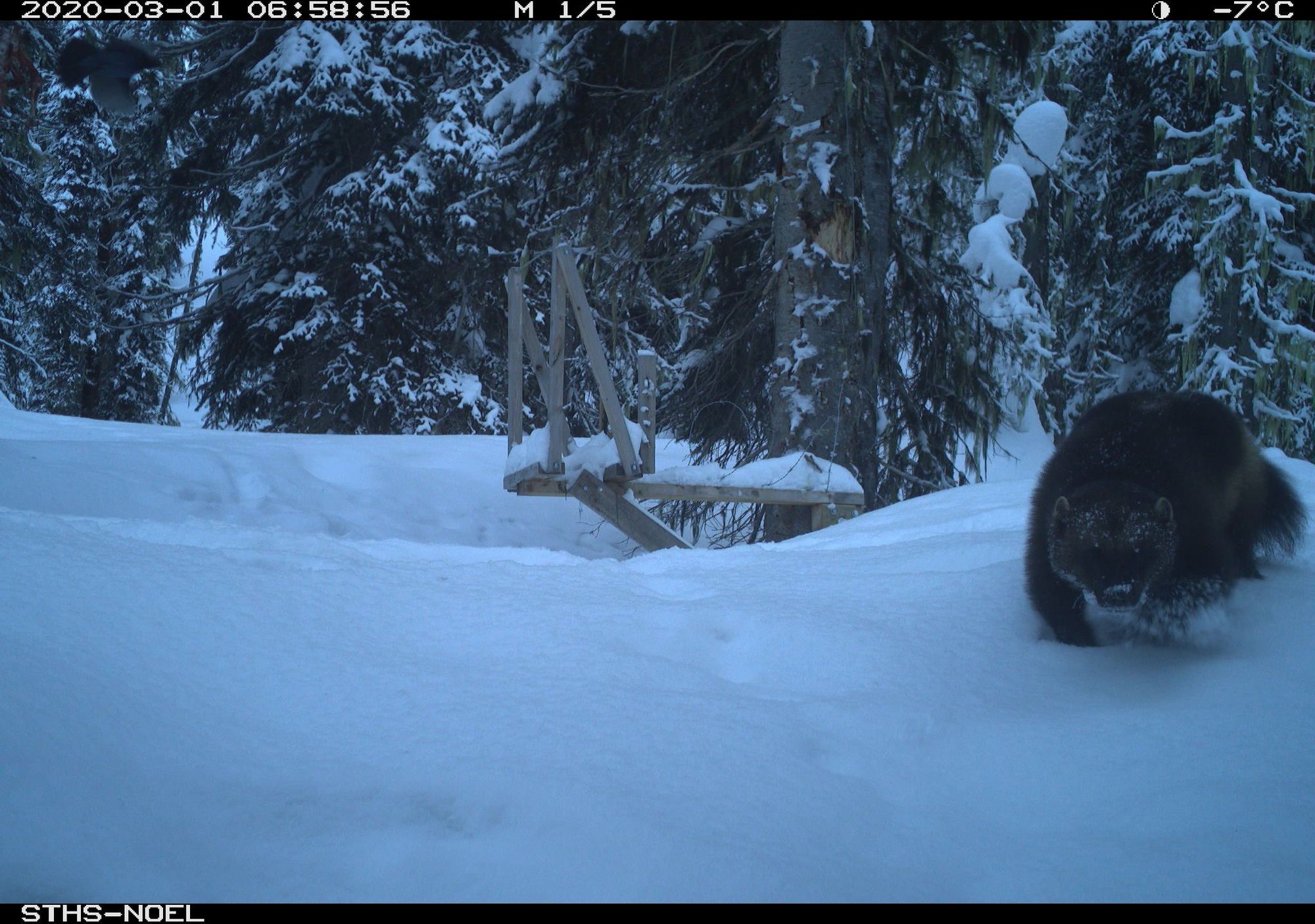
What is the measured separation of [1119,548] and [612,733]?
1894 millimetres

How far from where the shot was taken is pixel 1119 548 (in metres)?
2.94

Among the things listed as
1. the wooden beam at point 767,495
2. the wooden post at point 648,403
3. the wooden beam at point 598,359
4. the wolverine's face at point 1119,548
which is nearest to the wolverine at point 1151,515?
the wolverine's face at point 1119,548

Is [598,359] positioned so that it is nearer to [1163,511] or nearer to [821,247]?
[821,247]

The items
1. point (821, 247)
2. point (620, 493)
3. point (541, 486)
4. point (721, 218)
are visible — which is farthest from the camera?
point (721, 218)

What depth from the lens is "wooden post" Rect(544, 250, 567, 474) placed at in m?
7.54

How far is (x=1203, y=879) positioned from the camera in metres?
1.63

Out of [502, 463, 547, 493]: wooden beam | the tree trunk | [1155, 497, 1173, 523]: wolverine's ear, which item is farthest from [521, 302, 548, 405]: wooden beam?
[1155, 497, 1173, 523]: wolverine's ear

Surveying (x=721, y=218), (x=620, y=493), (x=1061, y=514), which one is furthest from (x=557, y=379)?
(x=1061, y=514)

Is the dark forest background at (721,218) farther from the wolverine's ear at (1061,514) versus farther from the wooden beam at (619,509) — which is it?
the wolverine's ear at (1061,514)

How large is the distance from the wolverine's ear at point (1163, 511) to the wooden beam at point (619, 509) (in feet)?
15.5

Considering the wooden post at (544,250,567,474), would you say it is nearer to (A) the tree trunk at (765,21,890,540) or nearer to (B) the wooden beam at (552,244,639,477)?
(B) the wooden beam at (552,244,639,477)

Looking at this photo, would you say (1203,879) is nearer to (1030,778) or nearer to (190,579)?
(1030,778)

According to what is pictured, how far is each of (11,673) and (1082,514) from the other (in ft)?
10.6

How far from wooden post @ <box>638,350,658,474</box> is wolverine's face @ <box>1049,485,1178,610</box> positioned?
5108 mm
